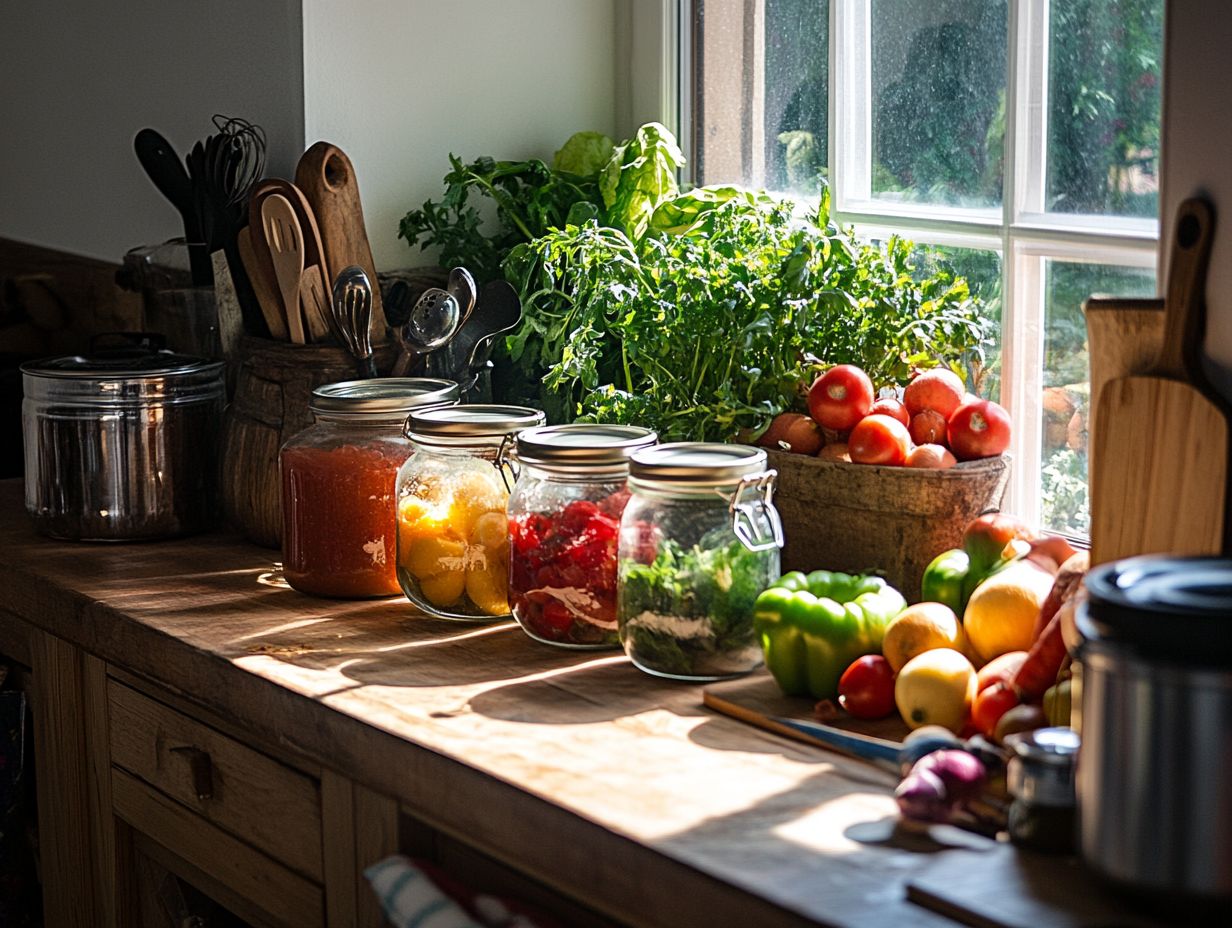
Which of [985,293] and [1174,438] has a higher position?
[985,293]

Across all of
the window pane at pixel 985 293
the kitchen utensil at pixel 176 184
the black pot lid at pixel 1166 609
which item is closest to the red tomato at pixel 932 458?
the window pane at pixel 985 293

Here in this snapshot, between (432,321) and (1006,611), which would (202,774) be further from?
(1006,611)

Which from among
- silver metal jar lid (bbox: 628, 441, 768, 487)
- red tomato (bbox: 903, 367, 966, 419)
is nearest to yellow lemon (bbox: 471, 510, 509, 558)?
silver metal jar lid (bbox: 628, 441, 768, 487)

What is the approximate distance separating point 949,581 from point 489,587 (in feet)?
1.53

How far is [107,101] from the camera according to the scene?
2.50m

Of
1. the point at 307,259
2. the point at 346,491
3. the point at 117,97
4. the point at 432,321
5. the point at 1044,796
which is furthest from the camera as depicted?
the point at 117,97

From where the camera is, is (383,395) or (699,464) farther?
(383,395)

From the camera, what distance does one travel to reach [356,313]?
5.87 ft

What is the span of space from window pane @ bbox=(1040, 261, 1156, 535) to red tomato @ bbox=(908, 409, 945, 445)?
134 millimetres

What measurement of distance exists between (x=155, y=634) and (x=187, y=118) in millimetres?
984

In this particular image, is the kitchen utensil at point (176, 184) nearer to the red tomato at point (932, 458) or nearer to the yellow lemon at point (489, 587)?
the yellow lemon at point (489, 587)

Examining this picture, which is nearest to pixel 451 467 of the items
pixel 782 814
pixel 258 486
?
pixel 258 486

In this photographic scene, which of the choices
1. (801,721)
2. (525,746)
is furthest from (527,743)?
(801,721)

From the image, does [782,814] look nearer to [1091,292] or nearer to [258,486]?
[1091,292]
